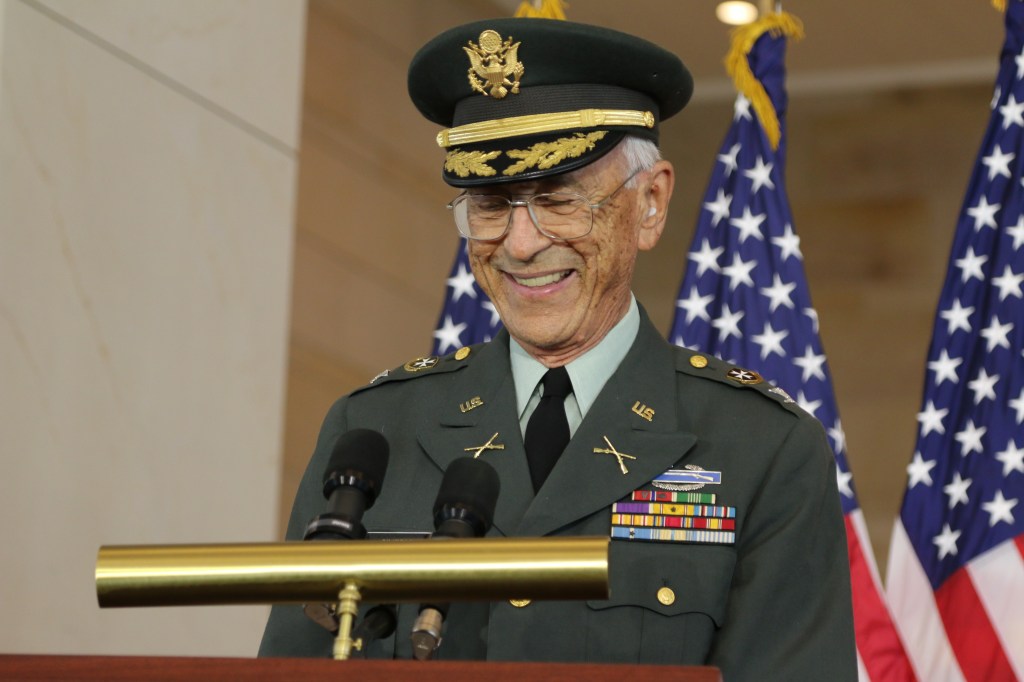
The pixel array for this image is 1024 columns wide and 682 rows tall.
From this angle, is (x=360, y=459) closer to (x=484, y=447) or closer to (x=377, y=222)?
(x=484, y=447)

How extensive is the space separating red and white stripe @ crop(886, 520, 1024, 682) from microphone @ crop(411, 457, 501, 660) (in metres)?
2.10

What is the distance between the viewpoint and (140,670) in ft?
3.88

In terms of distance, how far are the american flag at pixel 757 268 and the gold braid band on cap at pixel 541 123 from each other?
5.46 ft

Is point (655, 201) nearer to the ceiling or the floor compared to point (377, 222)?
nearer to the floor

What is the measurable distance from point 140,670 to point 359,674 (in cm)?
18

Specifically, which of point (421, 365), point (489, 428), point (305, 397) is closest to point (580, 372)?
point (489, 428)

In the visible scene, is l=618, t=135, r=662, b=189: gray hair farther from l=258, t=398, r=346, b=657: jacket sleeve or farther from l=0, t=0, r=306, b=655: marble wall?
l=0, t=0, r=306, b=655: marble wall

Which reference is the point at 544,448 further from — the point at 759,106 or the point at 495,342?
the point at 759,106

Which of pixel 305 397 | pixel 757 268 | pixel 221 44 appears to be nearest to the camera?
pixel 221 44

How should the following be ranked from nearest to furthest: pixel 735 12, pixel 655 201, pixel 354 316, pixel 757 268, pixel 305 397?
pixel 655 201
pixel 757 268
pixel 305 397
pixel 354 316
pixel 735 12

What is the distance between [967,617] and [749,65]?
136cm

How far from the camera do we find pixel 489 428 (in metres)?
1.88

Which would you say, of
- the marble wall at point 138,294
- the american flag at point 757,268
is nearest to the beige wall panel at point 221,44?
the marble wall at point 138,294

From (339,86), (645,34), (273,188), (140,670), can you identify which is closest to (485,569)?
(140,670)
